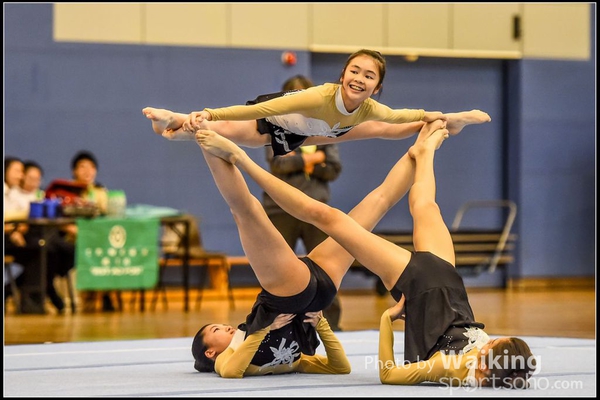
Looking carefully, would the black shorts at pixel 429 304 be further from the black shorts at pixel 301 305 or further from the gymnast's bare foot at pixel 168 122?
the gymnast's bare foot at pixel 168 122

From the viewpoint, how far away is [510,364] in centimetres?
325

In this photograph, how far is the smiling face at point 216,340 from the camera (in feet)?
12.9

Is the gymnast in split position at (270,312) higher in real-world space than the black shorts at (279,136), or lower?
lower

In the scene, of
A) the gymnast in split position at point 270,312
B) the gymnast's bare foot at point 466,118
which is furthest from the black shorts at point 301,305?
the gymnast's bare foot at point 466,118

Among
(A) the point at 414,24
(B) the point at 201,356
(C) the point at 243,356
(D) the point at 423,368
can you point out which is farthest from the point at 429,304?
(A) the point at 414,24

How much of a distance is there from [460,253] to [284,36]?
2.93m

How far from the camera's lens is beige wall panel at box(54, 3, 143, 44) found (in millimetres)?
9477

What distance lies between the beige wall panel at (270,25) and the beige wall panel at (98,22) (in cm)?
102

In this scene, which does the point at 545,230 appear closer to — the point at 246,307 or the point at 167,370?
the point at 246,307

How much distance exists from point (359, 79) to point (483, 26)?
6989 millimetres

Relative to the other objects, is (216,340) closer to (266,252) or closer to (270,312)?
(270,312)

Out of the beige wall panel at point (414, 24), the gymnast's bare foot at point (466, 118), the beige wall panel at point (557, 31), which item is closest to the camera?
the gymnast's bare foot at point (466, 118)

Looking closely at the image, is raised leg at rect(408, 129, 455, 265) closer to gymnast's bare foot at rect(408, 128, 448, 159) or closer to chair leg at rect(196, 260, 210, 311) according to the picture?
gymnast's bare foot at rect(408, 128, 448, 159)

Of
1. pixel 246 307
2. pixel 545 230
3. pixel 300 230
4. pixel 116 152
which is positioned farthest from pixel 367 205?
pixel 545 230
